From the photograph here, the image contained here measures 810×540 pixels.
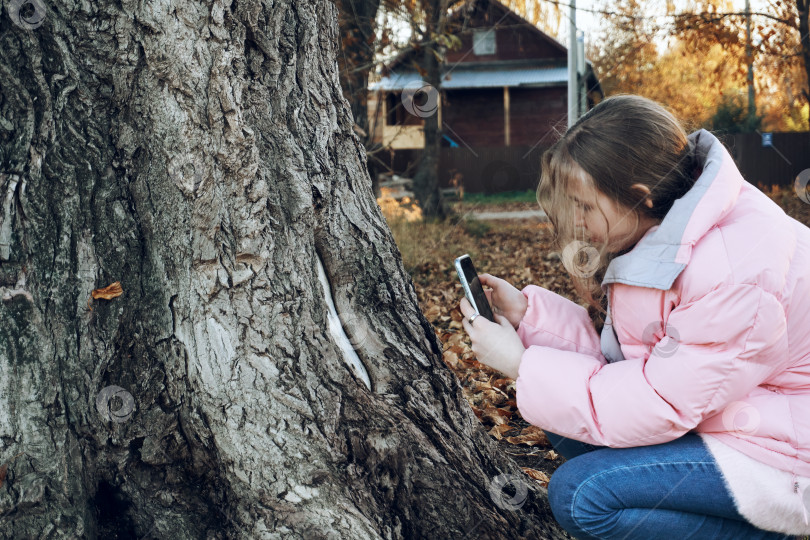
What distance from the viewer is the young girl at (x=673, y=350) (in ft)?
5.04

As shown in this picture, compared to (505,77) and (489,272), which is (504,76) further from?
(489,272)

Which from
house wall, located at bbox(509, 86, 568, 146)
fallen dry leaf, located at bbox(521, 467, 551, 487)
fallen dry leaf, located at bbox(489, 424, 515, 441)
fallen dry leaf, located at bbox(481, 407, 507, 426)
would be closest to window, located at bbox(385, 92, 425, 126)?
fallen dry leaf, located at bbox(481, 407, 507, 426)

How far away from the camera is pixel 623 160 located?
1.69m

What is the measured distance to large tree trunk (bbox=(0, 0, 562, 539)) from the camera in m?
1.61

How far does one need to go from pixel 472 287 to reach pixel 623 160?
52cm

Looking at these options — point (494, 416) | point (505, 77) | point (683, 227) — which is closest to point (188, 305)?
point (683, 227)

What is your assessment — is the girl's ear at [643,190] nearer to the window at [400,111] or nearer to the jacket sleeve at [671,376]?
the jacket sleeve at [671,376]

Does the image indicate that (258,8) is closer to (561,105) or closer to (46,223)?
(46,223)

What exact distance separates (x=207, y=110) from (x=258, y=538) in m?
1.04

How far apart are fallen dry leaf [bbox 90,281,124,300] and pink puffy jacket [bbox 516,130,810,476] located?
100 cm

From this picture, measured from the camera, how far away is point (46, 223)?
1.64 metres

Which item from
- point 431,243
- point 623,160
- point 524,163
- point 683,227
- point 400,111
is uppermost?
point 400,111

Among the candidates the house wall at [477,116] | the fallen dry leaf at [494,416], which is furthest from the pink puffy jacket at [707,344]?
the house wall at [477,116]

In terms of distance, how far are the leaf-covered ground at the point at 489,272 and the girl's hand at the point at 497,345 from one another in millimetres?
817
